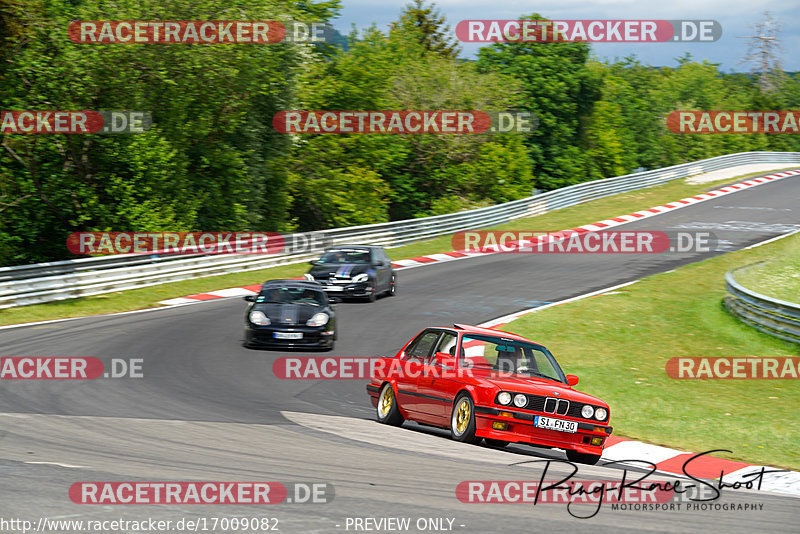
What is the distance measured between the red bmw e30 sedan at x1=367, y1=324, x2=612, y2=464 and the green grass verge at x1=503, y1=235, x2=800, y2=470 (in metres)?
1.81

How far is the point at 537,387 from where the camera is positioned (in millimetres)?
9953

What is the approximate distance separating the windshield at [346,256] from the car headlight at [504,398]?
14.3m

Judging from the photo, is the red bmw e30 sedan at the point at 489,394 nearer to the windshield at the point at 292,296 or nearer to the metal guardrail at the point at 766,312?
the windshield at the point at 292,296

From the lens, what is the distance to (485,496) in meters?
6.72

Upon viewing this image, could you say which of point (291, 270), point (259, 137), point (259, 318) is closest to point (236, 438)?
point (259, 318)

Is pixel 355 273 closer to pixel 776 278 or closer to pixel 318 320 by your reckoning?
pixel 318 320

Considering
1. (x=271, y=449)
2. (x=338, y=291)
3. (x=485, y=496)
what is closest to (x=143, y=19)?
(x=338, y=291)

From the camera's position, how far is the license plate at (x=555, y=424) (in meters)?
9.64

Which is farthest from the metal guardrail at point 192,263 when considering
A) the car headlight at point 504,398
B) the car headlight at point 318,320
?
the car headlight at point 504,398

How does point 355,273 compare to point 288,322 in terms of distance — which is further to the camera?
point 355,273

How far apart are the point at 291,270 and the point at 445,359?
1837cm

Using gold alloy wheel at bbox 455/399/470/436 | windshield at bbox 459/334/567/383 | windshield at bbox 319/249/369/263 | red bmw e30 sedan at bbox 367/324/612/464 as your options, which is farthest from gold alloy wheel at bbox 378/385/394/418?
windshield at bbox 319/249/369/263

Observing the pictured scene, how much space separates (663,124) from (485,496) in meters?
74.2

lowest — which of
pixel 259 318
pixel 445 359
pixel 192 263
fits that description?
pixel 259 318
